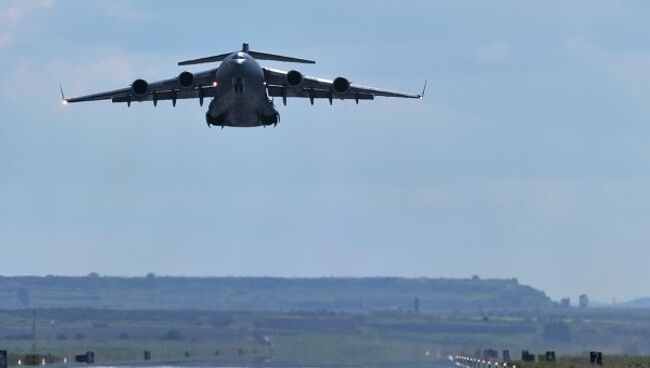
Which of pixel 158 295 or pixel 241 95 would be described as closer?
pixel 241 95

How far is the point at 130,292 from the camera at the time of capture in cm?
18550

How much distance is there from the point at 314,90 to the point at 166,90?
18.5ft

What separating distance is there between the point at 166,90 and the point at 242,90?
5416 millimetres

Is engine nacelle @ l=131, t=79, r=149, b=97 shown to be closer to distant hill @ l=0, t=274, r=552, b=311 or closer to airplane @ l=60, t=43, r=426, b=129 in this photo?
airplane @ l=60, t=43, r=426, b=129

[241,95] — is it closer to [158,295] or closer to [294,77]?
[294,77]

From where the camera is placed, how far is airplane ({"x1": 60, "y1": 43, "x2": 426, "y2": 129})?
5997 cm

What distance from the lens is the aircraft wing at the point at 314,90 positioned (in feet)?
207

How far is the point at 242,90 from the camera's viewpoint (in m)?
59.9

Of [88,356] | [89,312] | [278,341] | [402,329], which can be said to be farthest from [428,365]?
[89,312]

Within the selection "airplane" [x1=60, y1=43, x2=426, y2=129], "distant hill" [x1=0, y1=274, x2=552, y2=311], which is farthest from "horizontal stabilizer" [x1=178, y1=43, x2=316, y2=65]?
"distant hill" [x1=0, y1=274, x2=552, y2=311]

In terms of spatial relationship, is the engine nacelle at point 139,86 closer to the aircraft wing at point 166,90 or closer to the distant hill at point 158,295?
the aircraft wing at point 166,90

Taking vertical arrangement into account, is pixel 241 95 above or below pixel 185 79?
below

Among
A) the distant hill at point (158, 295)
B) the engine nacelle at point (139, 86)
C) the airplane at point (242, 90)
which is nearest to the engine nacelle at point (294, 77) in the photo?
the airplane at point (242, 90)

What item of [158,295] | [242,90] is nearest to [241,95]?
[242,90]
